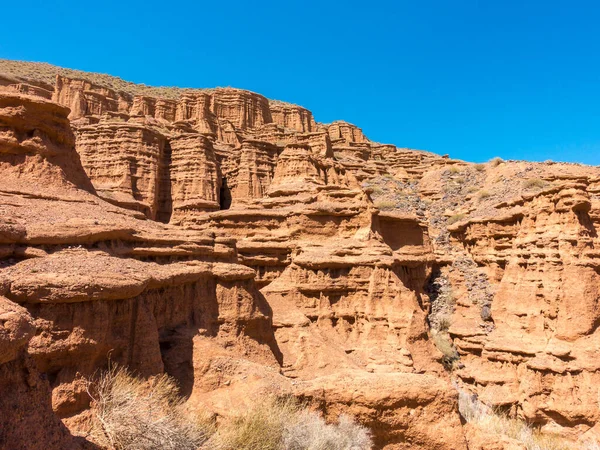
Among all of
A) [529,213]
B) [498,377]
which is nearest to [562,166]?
[529,213]

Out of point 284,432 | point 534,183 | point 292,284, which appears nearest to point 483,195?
point 534,183

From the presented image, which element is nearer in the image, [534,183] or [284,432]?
[284,432]

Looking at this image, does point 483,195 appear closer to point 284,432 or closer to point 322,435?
point 322,435

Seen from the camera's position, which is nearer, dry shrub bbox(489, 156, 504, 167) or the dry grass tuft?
the dry grass tuft

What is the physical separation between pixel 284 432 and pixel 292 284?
1310 centimetres

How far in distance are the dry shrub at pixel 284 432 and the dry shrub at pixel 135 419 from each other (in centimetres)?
60

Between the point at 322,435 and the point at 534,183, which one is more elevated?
the point at 534,183

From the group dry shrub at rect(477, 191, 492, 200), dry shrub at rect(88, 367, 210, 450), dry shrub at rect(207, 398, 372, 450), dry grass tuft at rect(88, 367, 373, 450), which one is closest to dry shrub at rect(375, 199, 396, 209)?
dry shrub at rect(477, 191, 492, 200)

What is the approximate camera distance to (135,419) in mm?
7512

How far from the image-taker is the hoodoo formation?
28.8 feet

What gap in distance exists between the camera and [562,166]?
112ft

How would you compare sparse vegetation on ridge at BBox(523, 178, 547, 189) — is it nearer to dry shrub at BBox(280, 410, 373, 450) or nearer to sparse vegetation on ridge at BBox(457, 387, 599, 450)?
sparse vegetation on ridge at BBox(457, 387, 599, 450)

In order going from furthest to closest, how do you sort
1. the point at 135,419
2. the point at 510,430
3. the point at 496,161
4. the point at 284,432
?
the point at 496,161 → the point at 510,430 → the point at 284,432 → the point at 135,419

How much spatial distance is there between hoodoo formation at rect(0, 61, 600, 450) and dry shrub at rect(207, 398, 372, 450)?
0.62m
